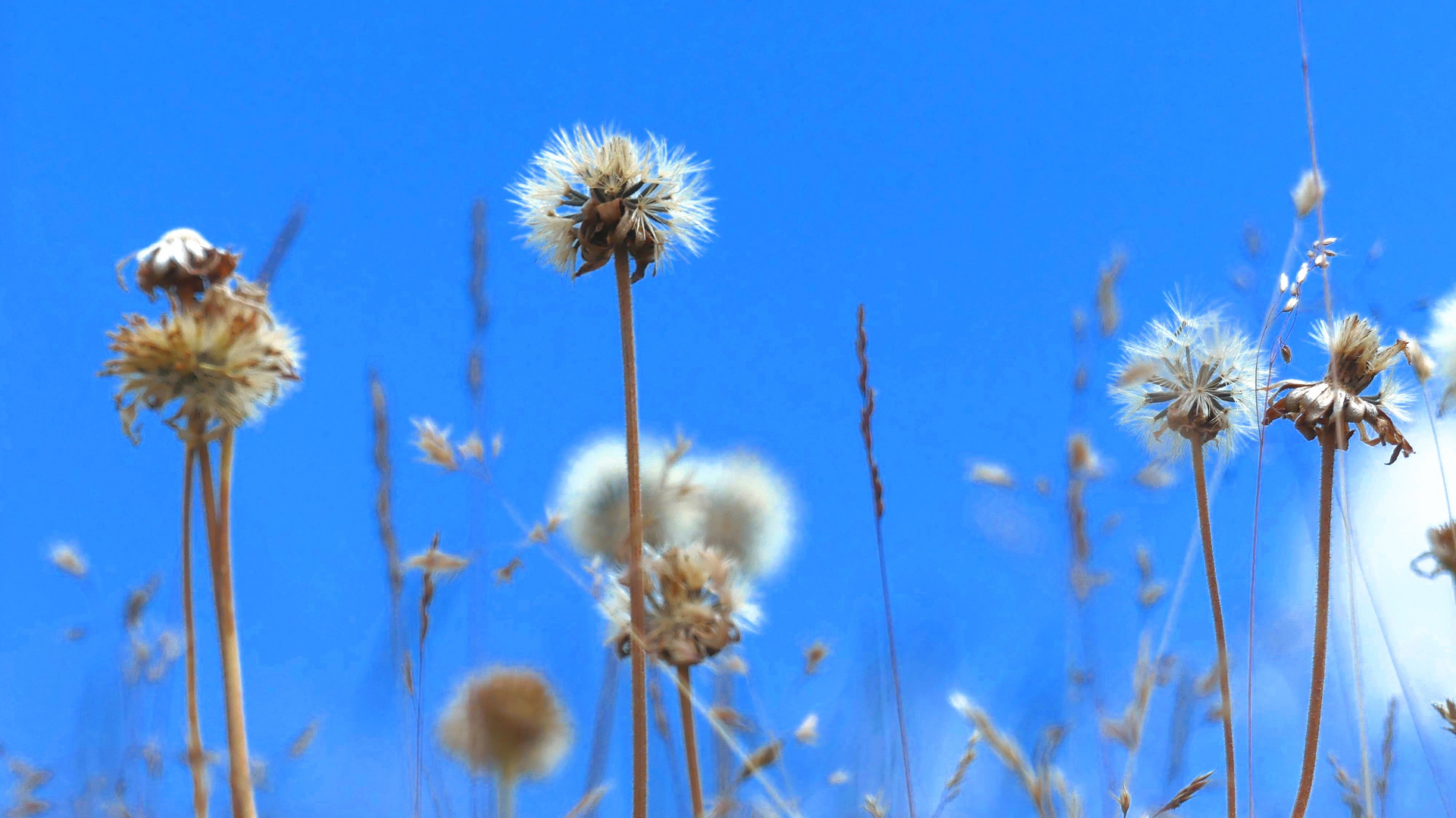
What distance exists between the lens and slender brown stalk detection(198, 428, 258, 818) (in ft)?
5.13

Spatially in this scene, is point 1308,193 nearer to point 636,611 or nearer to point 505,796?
point 636,611

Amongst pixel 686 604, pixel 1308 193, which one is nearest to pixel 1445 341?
pixel 1308 193

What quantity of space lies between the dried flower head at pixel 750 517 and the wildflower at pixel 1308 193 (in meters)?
1.84

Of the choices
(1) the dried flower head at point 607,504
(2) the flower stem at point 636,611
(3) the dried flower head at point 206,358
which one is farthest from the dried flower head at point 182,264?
(1) the dried flower head at point 607,504

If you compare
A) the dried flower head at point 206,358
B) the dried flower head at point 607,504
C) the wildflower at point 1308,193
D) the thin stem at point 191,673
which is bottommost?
the thin stem at point 191,673

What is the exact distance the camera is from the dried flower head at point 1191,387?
2295 millimetres

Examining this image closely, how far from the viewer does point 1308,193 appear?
2.21 meters

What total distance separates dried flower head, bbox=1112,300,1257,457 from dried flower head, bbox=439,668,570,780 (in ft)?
5.59

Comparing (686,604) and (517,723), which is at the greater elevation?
(517,723)

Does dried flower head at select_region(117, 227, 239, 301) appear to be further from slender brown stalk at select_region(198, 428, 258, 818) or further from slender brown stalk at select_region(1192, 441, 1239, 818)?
slender brown stalk at select_region(1192, 441, 1239, 818)

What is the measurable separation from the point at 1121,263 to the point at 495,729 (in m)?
1.96

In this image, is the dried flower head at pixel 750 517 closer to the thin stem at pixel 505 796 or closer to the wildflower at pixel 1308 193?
the thin stem at pixel 505 796

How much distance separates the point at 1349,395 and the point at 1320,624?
43 cm

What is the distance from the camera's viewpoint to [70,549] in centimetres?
267
